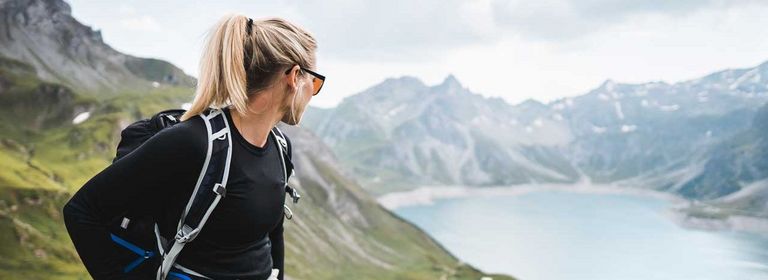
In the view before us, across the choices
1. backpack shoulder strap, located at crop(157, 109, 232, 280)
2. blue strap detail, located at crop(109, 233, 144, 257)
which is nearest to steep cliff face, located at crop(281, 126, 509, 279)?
blue strap detail, located at crop(109, 233, 144, 257)

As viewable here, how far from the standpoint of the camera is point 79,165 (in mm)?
92500

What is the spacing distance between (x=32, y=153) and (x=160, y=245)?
340 feet

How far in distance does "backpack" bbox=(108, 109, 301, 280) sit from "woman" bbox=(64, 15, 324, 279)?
65 mm

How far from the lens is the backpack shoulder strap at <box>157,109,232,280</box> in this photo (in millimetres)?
4062

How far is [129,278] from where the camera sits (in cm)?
413

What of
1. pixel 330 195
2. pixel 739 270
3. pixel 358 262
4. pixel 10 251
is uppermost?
pixel 739 270

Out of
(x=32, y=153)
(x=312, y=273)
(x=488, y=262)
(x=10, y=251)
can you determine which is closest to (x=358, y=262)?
(x=312, y=273)

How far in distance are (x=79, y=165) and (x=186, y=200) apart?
3935 inches

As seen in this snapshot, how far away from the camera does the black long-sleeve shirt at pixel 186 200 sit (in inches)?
154

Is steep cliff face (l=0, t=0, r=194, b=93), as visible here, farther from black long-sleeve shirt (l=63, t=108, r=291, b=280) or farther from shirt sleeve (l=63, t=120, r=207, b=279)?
shirt sleeve (l=63, t=120, r=207, b=279)

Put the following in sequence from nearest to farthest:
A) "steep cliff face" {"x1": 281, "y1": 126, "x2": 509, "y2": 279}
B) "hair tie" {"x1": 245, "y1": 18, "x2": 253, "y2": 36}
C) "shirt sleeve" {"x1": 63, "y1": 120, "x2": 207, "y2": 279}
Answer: "shirt sleeve" {"x1": 63, "y1": 120, "x2": 207, "y2": 279}, "hair tie" {"x1": 245, "y1": 18, "x2": 253, "y2": 36}, "steep cliff face" {"x1": 281, "y1": 126, "x2": 509, "y2": 279}

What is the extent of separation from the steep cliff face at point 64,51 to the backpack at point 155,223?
155809 millimetres

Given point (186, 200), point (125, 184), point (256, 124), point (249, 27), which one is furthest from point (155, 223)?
point (249, 27)

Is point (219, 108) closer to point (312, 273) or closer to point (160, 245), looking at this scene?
point (160, 245)
